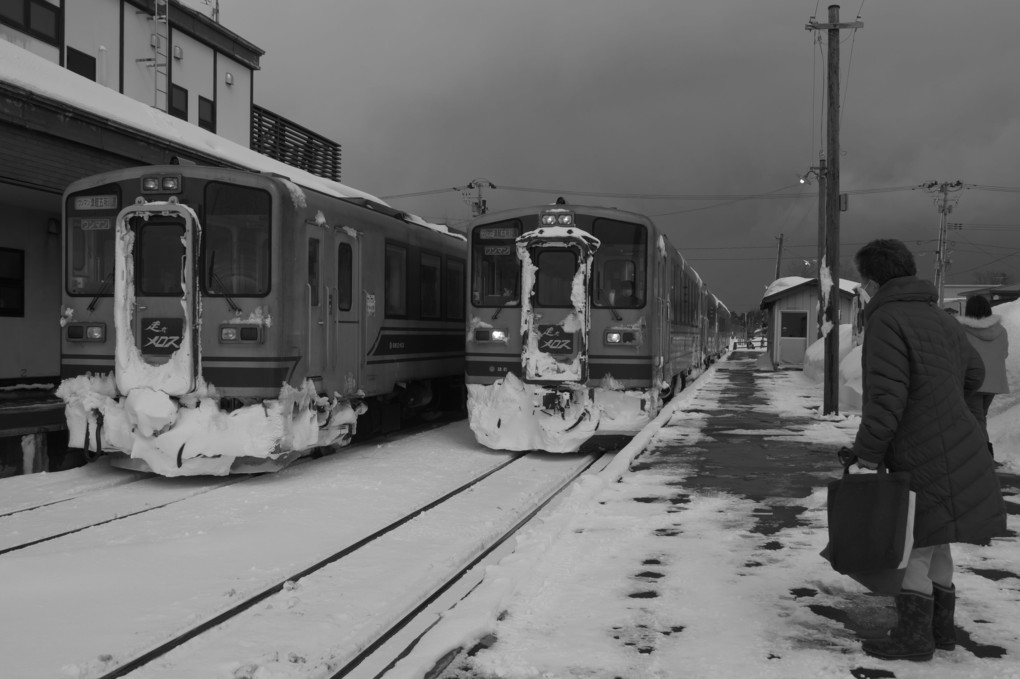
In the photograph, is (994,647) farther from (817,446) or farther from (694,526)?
(817,446)

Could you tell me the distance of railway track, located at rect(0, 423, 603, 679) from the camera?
4.26m

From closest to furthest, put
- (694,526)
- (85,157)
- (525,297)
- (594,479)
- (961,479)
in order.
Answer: (961,479) < (694,526) < (594,479) < (525,297) < (85,157)

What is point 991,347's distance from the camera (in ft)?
26.8

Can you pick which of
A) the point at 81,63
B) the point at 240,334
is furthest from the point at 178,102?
the point at 240,334

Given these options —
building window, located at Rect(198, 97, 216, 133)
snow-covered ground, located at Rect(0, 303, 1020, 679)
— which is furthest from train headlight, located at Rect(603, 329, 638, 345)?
building window, located at Rect(198, 97, 216, 133)

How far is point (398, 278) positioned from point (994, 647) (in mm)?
9128

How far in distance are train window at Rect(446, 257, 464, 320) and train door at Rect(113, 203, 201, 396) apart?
236 inches

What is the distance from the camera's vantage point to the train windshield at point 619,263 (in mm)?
11109

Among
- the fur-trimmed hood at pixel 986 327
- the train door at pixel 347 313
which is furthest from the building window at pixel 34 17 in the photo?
the fur-trimmed hood at pixel 986 327

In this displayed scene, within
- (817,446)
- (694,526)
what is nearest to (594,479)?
(694,526)

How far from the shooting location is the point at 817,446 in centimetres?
1148

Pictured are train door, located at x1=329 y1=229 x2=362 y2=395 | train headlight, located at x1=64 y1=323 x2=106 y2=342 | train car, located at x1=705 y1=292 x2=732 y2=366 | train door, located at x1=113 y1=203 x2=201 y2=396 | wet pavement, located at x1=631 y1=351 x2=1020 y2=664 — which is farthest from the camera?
train car, located at x1=705 y1=292 x2=732 y2=366

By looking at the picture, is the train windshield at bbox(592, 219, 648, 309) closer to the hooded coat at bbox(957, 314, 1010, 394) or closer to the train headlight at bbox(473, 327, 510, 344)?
the train headlight at bbox(473, 327, 510, 344)

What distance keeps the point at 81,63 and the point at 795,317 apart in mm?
25248
